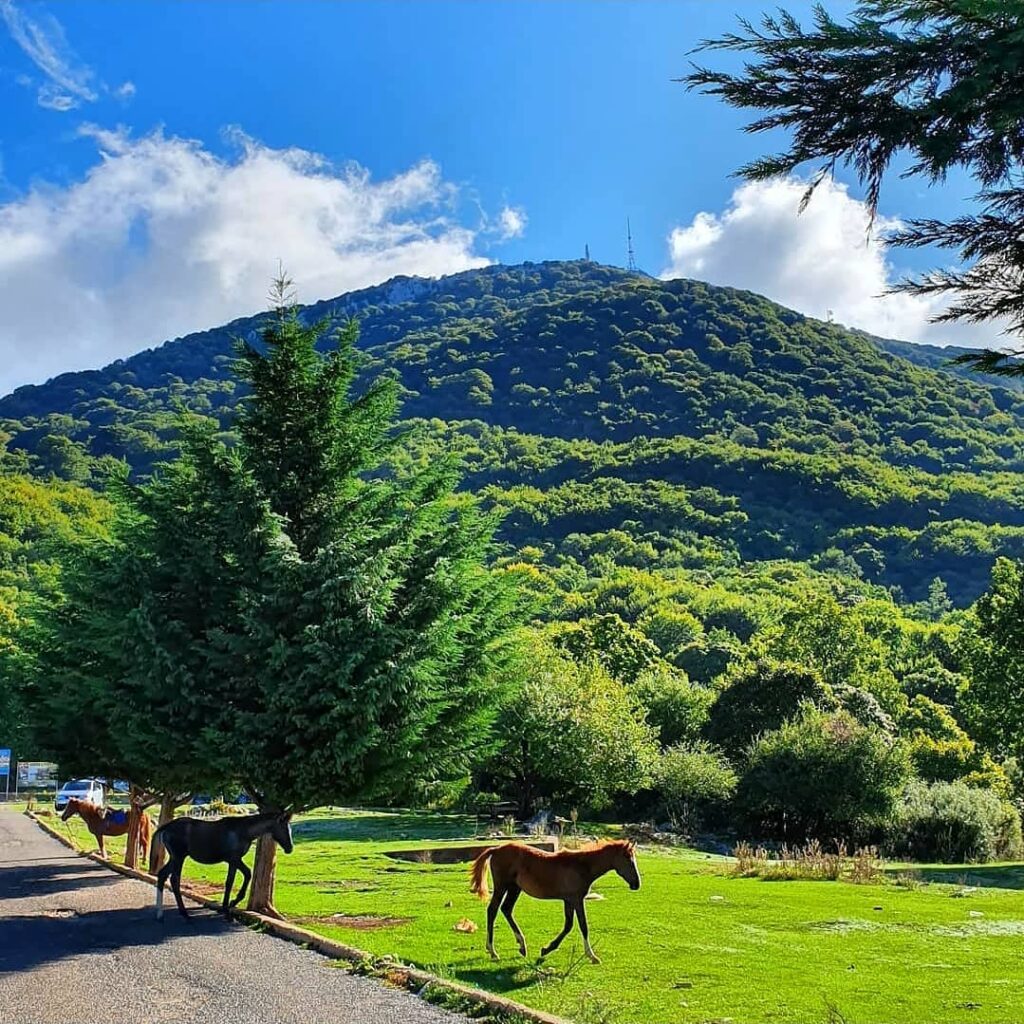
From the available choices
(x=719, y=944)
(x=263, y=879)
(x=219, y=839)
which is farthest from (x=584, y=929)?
(x=263, y=879)

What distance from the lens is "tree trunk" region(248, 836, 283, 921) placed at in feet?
51.5

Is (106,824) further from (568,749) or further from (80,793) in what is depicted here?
(80,793)

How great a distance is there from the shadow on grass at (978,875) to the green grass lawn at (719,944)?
162 inches

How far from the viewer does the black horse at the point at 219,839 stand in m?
15.3

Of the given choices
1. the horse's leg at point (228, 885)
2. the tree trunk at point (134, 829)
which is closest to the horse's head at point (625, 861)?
the horse's leg at point (228, 885)

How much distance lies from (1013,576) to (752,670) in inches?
518

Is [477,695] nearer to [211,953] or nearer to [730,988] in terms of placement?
[211,953]

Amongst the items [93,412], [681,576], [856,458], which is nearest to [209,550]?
[681,576]

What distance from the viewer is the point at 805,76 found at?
6.88 meters

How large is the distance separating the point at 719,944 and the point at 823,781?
2630 cm

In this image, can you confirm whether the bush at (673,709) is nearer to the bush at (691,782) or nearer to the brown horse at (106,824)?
the bush at (691,782)

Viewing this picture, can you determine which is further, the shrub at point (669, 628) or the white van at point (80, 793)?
the shrub at point (669, 628)

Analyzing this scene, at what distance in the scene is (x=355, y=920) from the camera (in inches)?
598

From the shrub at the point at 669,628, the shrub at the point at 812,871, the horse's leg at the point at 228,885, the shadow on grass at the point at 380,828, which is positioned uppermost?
the shrub at the point at 669,628
